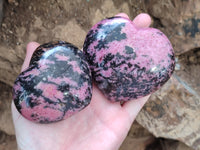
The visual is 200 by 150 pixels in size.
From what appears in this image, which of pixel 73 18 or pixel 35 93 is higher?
pixel 35 93

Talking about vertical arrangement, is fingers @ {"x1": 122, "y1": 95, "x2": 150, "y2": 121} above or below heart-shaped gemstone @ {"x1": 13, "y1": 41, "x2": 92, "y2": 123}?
below

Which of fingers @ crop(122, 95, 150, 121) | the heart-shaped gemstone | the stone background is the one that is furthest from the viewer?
the stone background

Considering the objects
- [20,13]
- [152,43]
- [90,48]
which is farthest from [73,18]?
[152,43]

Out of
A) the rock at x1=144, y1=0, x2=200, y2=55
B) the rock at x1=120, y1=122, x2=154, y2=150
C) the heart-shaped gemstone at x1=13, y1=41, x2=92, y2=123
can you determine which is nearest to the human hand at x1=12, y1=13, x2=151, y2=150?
the heart-shaped gemstone at x1=13, y1=41, x2=92, y2=123

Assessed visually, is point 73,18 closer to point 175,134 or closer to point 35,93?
point 35,93

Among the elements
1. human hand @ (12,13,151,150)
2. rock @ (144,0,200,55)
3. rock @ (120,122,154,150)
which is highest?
human hand @ (12,13,151,150)

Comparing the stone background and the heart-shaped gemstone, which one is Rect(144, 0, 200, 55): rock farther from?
the heart-shaped gemstone

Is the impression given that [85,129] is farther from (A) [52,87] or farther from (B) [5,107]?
(B) [5,107]

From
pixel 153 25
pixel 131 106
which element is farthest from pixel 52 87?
pixel 153 25
